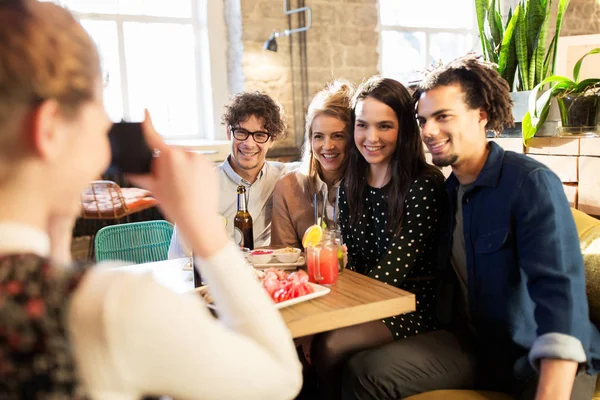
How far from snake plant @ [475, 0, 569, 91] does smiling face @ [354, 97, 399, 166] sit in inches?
49.5

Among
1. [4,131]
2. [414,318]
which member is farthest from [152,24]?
[4,131]

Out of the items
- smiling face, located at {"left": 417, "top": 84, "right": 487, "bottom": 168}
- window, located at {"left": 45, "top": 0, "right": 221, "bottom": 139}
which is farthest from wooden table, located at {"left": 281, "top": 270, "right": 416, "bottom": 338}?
window, located at {"left": 45, "top": 0, "right": 221, "bottom": 139}

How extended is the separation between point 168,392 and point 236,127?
2.09m

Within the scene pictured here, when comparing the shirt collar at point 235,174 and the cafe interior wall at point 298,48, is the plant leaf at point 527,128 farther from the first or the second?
the cafe interior wall at point 298,48

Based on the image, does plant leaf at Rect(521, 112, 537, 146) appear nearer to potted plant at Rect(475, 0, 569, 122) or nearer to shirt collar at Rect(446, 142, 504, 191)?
potted plant at Rect(475, 0, 569, 122)

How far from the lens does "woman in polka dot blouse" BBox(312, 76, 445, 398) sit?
180 cm

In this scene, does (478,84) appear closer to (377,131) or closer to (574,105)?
(377,131)

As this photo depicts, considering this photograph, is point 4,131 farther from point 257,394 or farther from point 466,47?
point 466,47

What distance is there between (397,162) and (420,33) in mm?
5113

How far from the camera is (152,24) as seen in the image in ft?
17.5

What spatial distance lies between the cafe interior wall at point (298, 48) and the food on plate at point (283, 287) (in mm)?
3789

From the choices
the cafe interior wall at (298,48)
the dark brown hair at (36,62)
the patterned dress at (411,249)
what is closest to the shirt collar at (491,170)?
the patterned dress at (411,249)

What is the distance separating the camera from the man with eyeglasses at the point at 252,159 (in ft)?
8.38


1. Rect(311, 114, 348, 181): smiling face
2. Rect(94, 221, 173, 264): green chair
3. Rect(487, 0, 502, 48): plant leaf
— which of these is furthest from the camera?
Rect(487, 0, 502, 48): plant leaf
